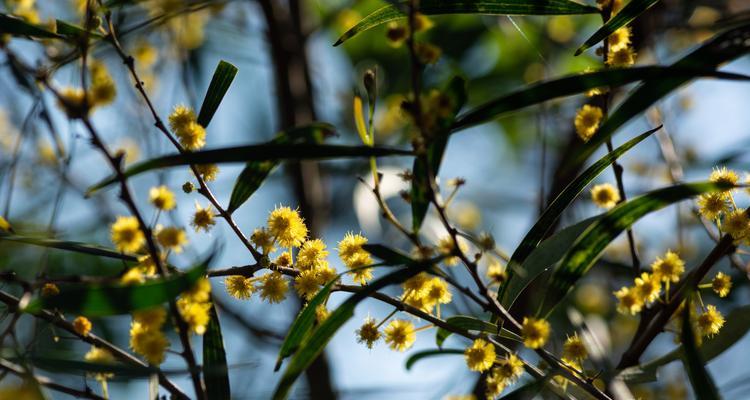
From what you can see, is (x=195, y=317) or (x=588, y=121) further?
(x=588, y=121)

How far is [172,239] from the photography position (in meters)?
0.79

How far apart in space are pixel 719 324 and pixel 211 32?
8.76ft

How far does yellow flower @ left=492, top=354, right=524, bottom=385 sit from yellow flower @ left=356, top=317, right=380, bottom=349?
0.16 metres

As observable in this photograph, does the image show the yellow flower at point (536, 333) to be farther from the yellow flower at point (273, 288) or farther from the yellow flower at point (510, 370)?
the yellow flower at point (273, 288)

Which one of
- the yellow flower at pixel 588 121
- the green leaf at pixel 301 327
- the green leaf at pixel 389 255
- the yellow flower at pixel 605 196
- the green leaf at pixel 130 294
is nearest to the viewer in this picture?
the green leaf at pixel 130 294

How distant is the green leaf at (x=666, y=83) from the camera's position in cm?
73

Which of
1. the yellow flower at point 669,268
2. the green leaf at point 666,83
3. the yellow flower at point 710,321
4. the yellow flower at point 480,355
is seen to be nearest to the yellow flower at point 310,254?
the yellow flower at point 480,355

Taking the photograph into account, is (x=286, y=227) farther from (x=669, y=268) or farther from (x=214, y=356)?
(x=669, y=268)

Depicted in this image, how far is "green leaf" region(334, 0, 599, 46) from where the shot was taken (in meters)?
0.98

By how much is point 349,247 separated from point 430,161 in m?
0.25

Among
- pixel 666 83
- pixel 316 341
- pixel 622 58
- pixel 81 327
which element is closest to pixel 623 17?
pixel 622 58

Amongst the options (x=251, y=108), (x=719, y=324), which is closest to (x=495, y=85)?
(x=251, y=108)

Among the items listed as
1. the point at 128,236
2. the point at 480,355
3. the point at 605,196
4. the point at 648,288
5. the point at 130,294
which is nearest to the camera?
the point at 130,294

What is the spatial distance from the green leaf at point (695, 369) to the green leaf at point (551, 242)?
0.21 metres
